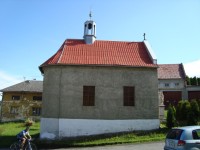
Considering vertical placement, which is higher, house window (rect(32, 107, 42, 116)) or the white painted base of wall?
house window (rect(32, 107, 42, 116))

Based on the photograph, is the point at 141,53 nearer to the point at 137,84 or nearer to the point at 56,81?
the point at 137,84

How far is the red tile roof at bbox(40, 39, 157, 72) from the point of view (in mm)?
24109

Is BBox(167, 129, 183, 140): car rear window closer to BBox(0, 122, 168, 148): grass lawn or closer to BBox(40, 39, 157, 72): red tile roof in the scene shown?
BBox(0, 122, 168, 148): grass lawn

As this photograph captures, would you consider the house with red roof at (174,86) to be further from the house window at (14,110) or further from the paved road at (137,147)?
the paved road at (137,147)

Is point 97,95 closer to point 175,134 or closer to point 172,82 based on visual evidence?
point 175,134

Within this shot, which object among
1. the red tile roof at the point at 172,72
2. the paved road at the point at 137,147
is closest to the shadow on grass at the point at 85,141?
the paved road at the point at 137,147

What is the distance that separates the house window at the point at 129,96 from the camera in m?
23.8

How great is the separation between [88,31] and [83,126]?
9.95 m

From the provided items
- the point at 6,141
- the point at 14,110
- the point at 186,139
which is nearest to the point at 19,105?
the point at 14,110

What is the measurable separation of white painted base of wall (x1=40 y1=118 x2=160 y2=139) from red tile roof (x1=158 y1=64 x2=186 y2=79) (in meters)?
33.8

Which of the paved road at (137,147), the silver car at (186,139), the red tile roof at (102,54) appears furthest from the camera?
the red tile roof at (102,54)

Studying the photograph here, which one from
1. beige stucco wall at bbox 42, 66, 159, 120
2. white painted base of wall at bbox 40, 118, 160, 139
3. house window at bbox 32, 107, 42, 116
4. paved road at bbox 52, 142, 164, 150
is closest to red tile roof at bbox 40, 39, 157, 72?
beige stucco wall at bbox 42, 66, 159, 120

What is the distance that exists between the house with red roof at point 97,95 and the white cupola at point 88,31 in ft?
9.31

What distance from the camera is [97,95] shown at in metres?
23.5
